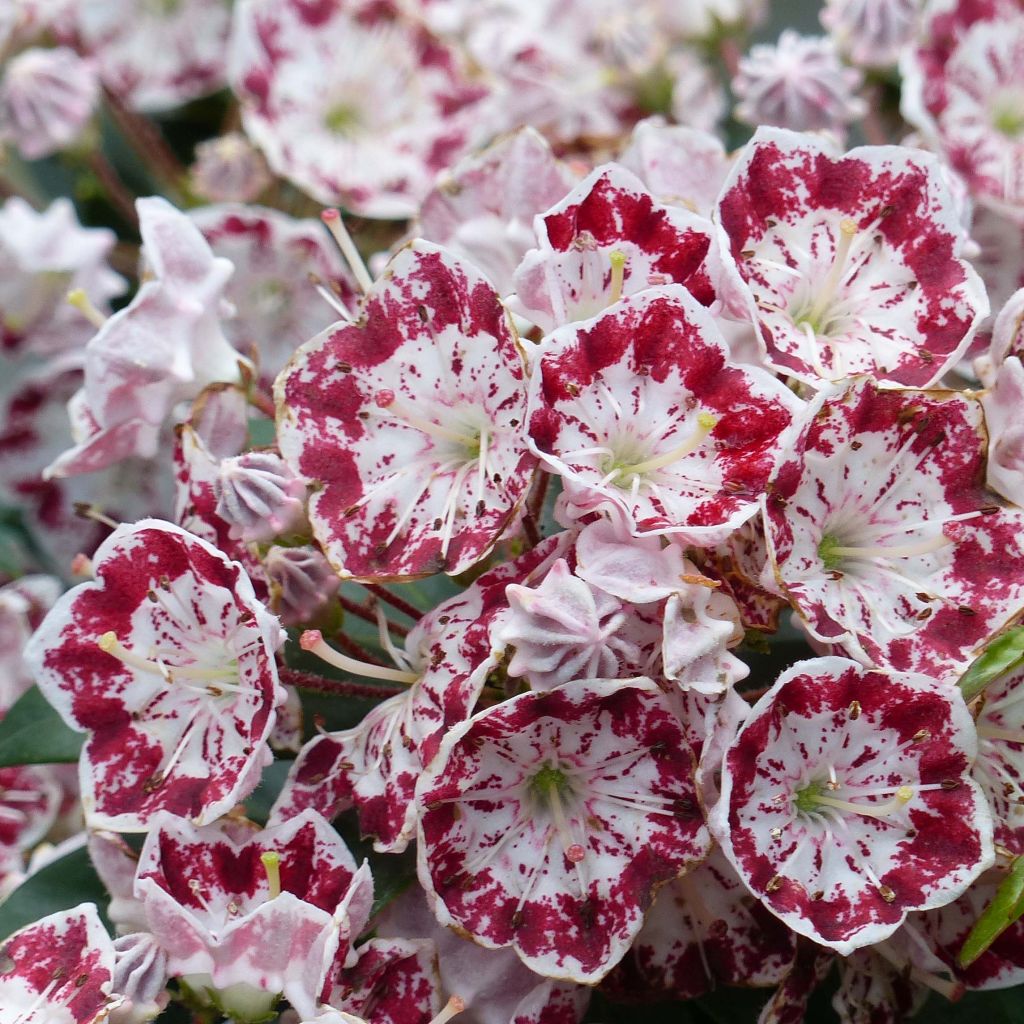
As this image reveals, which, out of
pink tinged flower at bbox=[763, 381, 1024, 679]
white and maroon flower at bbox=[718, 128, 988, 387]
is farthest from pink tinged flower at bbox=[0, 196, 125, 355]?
pink tinged flower at bbox=[763, 381, 1024, 679]

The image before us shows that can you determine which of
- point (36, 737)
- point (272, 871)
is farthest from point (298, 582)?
point (36, 737)

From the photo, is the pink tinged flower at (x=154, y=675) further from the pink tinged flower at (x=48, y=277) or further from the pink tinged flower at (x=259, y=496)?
the pink tinged flower at (x=48, y=277)

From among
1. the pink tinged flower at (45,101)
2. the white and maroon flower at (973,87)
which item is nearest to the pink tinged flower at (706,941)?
the white and maroon flower at (973,87)

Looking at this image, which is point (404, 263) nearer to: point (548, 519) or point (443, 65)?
point (548, 519)

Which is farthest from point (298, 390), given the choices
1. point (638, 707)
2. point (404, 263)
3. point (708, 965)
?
point (708, 965)

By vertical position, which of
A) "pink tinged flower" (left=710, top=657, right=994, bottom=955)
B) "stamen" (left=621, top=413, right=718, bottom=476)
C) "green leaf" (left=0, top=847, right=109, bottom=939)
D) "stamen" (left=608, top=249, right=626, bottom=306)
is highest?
"stamen" (left=608, top=249, right=626, bottom=306)

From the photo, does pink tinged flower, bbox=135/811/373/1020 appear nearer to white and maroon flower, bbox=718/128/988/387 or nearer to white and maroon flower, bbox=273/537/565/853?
white and maroon flower, bbox=273/537/565/853
